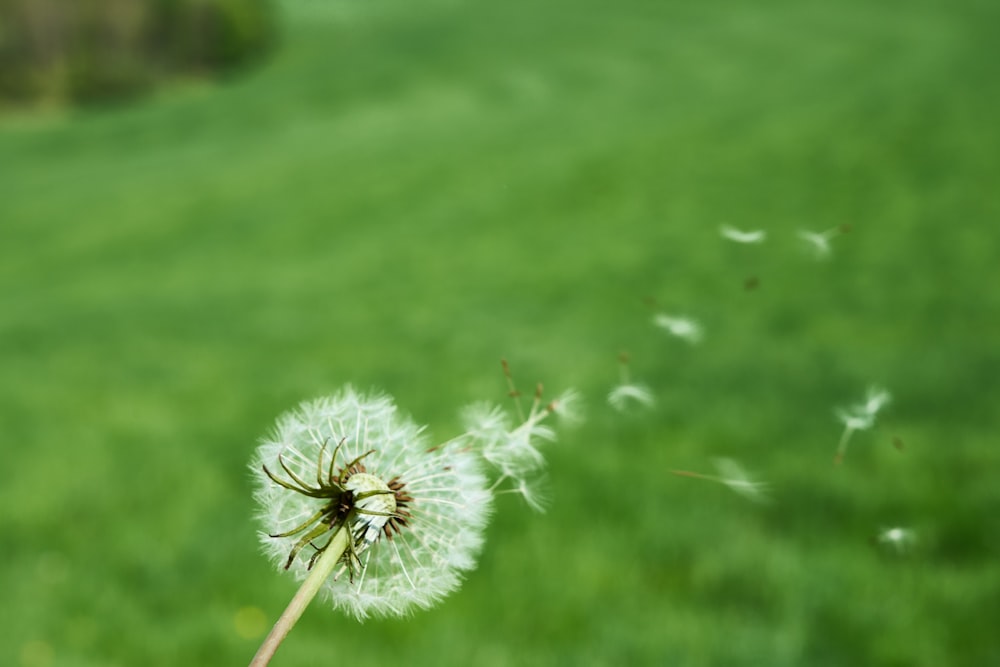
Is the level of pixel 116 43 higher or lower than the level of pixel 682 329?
lower

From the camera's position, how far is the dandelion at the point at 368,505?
563 mm

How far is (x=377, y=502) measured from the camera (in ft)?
1.88

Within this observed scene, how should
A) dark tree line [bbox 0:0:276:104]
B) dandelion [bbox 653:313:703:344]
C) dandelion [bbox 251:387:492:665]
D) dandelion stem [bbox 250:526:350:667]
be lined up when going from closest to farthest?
1. dandelion stem [bbox 250:526:350:667]
2. dandelion [bbox 251:387:492:665]
3. dandelion [bbox 653:313:703:344]
4. dark tree line [bbox 0:0:276:104]

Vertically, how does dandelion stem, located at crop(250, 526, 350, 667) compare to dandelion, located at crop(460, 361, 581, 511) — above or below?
above

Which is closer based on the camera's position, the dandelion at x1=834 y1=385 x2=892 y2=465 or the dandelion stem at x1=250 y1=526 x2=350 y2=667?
the dandelion stem at x1=250 y1=526 x2=350 y2=667

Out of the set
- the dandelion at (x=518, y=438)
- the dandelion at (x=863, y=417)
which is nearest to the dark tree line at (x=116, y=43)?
the dandelion at (x=518, y=438)

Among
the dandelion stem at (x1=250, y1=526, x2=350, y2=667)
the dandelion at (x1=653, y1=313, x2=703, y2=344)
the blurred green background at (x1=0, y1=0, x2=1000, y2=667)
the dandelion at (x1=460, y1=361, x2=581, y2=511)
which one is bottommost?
the blurred green background at (x1=0, y1=0, x2=1000, y2=667)

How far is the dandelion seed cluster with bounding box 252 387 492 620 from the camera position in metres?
0.57

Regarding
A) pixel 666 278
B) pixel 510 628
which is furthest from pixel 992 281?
pixel 510 628

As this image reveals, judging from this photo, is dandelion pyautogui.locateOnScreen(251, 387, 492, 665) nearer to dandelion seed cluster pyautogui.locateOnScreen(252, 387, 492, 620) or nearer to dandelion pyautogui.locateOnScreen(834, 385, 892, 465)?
dandelion seed cluster pyautogui.locateOnScreen(252, 387, 492, 620)

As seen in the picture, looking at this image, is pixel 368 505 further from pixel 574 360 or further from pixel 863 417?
pixel 574 360

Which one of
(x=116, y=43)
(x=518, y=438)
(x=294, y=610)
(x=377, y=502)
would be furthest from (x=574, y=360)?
(x=116, y=43)

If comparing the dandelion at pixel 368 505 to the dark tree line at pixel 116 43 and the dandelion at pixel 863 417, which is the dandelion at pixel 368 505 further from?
the dark tree line at pixel 116 43

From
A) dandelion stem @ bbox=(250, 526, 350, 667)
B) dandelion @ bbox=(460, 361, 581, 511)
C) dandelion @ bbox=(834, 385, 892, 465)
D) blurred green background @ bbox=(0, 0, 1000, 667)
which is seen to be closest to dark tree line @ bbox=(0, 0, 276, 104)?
blurred green background @ bbox=(0, 0, 1000, 667)
